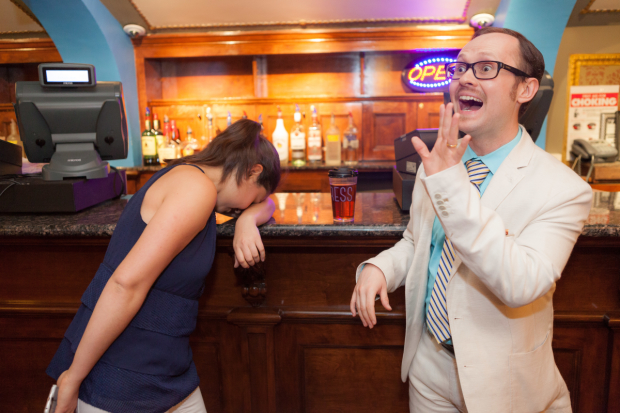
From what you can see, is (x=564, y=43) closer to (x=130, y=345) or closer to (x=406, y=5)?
(x=406, y=5)

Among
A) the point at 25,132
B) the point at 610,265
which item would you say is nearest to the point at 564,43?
the point at 610,265

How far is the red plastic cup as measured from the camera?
122 cm

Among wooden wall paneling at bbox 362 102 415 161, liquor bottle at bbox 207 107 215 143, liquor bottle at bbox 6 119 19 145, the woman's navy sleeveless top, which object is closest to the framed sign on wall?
wooden wall paneling at bbox 362 102 415 161

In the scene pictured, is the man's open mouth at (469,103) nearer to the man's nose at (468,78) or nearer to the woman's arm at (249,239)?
the man's nose at (468,78)

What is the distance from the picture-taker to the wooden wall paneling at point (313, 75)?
13.0 ft

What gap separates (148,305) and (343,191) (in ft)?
2.04

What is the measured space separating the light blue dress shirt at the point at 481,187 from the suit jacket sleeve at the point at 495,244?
0.65 ft

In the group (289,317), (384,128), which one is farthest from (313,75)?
(289,317)

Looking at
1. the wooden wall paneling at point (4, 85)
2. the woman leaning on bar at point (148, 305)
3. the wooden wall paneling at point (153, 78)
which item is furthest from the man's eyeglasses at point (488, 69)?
the wooden wall paneling at point (4, 85)

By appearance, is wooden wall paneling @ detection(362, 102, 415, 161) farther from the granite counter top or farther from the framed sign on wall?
the granite counter top

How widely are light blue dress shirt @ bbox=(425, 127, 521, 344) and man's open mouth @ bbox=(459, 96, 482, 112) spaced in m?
0.11

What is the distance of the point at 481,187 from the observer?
96 cm

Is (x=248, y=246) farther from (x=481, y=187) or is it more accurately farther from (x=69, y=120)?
(x=69, y=120)

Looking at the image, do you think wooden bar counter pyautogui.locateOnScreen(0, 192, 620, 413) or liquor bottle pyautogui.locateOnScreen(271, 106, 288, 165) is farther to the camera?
liquor bottle pyautogui.locateOnScreen(271, 106, 288, 165)
